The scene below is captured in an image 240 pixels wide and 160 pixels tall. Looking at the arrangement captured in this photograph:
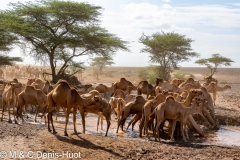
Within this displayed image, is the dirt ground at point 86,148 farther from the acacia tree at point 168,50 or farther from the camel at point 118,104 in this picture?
the acacia tree at point 168,50

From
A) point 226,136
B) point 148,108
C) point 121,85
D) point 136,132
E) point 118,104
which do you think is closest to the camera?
point 148,108

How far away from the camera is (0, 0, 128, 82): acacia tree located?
25.1m

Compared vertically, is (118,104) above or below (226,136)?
above

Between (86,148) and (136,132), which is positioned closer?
(86,148)

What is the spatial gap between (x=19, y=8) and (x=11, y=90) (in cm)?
1687

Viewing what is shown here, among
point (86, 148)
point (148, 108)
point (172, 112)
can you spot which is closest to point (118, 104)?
point (148, 108)

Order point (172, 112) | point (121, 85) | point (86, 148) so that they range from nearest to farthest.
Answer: point (86, 148), point (172, 112), point (121, 85)

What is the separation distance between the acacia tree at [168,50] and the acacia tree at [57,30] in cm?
639

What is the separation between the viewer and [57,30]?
2745 cm

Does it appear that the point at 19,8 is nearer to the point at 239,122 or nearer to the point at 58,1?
the point at 58,1

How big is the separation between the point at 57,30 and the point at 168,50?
11.6m

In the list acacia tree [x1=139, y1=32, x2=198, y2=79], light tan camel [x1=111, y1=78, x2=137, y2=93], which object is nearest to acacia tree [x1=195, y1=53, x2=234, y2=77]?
acacia tree [x1=139, y1=32, x2=198, y2=79]

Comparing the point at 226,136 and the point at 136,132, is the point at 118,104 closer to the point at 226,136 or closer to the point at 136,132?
the point at 136,132

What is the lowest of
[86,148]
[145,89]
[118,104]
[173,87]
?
[86,148]
